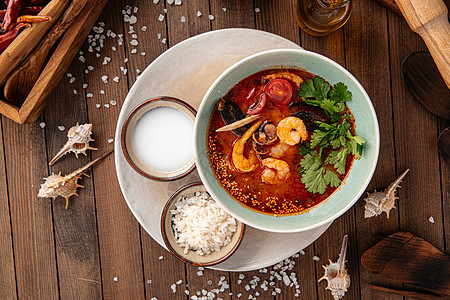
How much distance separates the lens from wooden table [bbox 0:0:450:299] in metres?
1.84

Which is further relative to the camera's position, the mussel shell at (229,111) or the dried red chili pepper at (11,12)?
the dried red chili pepper at (11,12)

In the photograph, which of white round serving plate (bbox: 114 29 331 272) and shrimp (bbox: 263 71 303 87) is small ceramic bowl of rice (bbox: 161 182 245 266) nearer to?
white round serving plate (bbox: 114 29 331 272)

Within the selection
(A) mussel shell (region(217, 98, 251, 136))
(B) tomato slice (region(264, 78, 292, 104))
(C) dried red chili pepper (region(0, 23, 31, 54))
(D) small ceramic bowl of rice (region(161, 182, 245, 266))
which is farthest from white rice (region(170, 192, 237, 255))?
(C) dried red chili pepper (region(0, 23, 31, 54))

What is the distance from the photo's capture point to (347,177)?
60.1 inches

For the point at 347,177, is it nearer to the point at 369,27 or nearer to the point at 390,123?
the point at 390,123

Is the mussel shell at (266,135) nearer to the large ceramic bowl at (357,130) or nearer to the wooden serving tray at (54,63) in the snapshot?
the large ceramic bowl at (357,130)

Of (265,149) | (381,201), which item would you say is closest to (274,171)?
(265,149)

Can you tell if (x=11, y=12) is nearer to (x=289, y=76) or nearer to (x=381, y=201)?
(x=289, y=76)

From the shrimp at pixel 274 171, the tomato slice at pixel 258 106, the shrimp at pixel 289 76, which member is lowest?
the shrimp at pixel 274 171

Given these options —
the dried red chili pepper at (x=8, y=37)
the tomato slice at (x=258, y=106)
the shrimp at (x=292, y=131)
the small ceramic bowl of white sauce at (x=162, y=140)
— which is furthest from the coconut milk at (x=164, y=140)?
the dried red chili pepper at (x=8, y=37)

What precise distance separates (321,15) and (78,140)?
1.31 meters

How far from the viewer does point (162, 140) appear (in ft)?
5.49

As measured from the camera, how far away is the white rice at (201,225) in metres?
1.61

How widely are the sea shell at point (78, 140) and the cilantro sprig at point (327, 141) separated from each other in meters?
1.06
